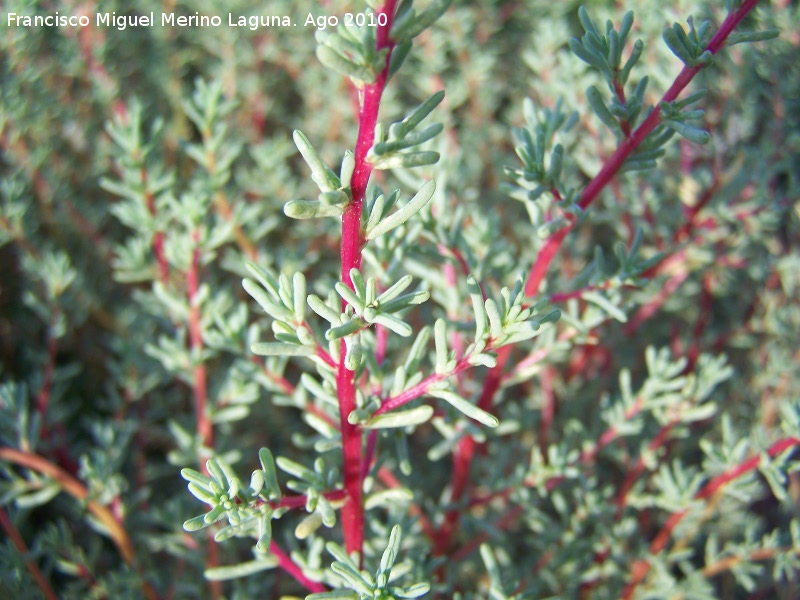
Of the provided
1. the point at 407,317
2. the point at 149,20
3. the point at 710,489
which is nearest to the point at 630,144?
the point at 710,489

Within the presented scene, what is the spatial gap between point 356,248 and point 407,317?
1201 mm

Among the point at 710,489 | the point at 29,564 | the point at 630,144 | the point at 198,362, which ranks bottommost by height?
the point at 29,564

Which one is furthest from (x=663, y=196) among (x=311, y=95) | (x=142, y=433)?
(x=142, y=433)

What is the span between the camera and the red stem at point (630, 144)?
0.80m

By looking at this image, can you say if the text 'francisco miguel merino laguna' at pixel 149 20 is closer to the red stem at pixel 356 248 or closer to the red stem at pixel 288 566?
the red stem at pixel 356 248

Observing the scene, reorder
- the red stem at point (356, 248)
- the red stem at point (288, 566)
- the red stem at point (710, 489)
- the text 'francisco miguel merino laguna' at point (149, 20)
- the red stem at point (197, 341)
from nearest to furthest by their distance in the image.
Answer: the red stem at point (356, 248), the red stem at point (288, 566), the red stem at point (710, 489), the red stem at point (197, 341), the text 'francisco miguel merino laguna' at point (149, 20)

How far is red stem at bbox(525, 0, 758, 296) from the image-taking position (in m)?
0.80

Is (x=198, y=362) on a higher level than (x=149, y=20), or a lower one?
lower

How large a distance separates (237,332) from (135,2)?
1.83 meters

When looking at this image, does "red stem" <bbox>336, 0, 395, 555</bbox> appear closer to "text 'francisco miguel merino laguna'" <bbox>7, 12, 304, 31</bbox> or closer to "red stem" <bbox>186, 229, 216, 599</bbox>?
"red stem" <bbox>186, 229, 216, 599</bbox>

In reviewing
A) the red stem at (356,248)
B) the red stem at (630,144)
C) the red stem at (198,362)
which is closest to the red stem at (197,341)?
the red stem at (198,362)

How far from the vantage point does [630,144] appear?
867mm

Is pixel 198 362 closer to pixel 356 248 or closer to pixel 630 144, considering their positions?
pixel 356 248

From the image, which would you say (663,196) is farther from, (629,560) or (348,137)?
(348,137)
